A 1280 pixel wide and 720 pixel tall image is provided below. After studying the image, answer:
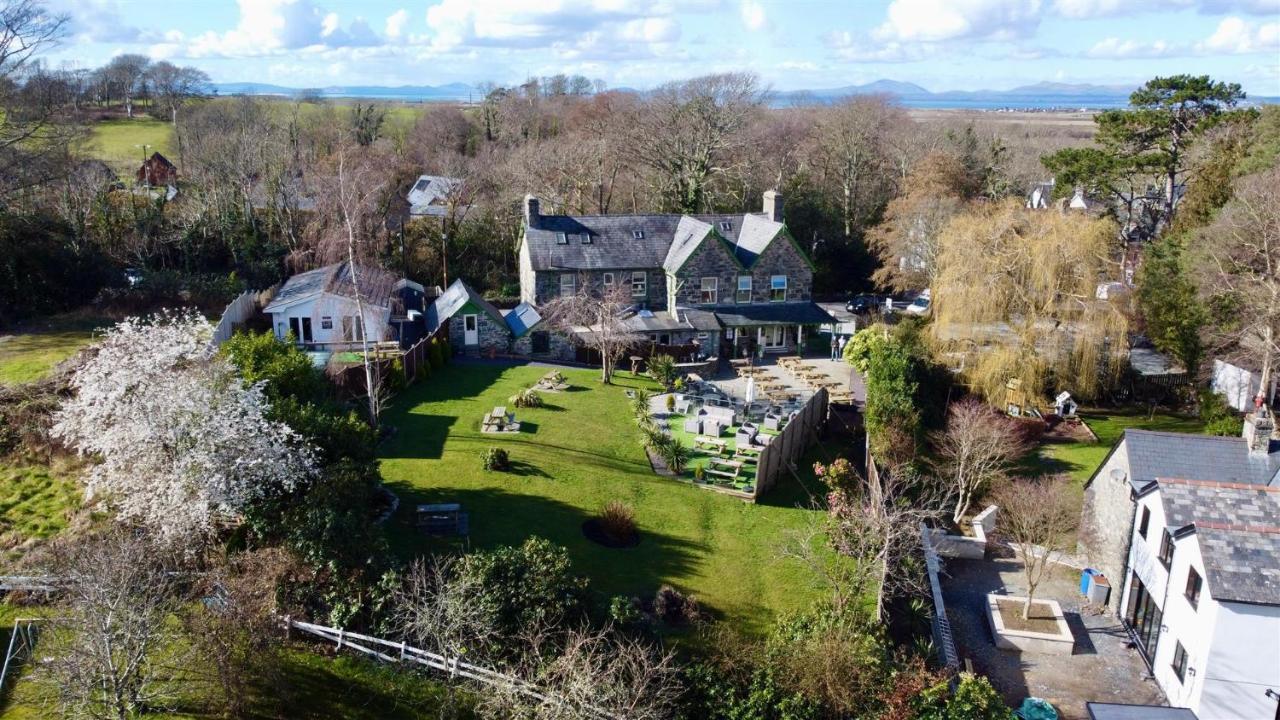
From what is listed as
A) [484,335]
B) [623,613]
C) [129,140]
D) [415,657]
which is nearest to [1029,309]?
[484,335]

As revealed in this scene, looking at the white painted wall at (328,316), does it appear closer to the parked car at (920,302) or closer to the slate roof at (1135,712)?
the slate roof at (1135,712)

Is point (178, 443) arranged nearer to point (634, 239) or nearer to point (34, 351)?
point (34, 351)

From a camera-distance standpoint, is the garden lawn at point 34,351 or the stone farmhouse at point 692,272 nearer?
the garden lawn at point 34,351

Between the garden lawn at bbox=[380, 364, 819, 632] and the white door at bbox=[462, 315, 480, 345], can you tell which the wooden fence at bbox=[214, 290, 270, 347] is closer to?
the garden lawn at bbox=[380, 364, 819, 632]

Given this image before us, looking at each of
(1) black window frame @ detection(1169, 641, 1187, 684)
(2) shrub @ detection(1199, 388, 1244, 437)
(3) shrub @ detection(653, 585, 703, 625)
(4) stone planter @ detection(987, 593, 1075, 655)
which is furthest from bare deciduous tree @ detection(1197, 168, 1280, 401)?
(3) shrub @ detection(653, 585, 703, 625)

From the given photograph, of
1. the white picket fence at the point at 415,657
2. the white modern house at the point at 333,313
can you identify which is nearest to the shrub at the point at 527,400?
the white modern house at the point at 333,313

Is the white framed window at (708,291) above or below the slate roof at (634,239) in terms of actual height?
below

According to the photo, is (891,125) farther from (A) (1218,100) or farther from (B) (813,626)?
(B) (813,626)

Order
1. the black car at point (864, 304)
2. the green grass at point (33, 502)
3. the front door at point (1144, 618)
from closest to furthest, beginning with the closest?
the green grass at point (33, 502)
the front door at point (1144, 618)
the black car at point (864, 304)

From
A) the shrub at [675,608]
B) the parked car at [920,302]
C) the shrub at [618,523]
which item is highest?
the parked car at [920,302]
